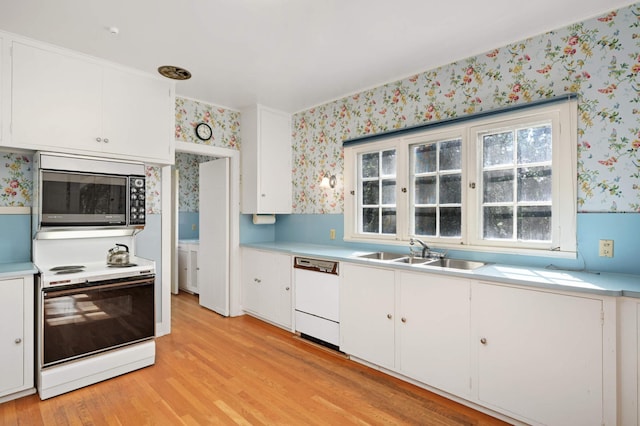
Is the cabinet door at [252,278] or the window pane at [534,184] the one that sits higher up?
the window pane at [534,184]

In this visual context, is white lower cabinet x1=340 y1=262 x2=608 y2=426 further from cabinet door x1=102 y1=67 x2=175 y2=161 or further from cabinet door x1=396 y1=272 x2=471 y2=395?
cabinet door x1=102 y1=67 x2=175 y2=161

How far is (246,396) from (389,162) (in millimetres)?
2407

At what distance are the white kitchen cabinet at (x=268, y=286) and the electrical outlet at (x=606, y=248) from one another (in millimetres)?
2506

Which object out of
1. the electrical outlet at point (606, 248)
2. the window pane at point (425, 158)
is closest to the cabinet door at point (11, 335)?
the window pane at point (425, 158)

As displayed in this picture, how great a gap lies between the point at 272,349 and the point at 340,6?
284 cm

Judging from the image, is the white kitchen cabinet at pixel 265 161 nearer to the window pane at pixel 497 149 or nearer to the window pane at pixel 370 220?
the window pane at pixel 370 220

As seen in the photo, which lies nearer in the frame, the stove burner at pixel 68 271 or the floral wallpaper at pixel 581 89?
the floral wallpaper at pixel 581 89

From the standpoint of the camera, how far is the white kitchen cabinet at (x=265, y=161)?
3898 mm

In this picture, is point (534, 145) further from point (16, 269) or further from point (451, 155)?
point (16, 269)

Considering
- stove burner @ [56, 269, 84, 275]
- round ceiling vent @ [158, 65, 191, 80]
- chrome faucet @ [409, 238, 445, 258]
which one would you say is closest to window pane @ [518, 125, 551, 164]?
chrome faucet @ [409, 238, 445, 258]

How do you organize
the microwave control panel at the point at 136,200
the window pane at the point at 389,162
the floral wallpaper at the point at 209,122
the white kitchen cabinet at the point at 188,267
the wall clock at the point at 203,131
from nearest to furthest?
the microwave control panel at the point at 136,200 < the window pane at the point at 389,162 < the floral wallpaper at the point at 209,122 < the wall clock at the point at 203,131 < the white kitchen cabinet at the point at 188,267

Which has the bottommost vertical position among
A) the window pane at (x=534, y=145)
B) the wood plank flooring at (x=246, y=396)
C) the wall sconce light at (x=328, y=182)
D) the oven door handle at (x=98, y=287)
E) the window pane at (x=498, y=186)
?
the wood plank flooring at (x=246, y=396)

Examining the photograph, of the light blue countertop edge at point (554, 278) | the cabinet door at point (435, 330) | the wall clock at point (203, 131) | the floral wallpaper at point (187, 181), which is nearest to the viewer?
the light blue countertop edge at point (554, 278)

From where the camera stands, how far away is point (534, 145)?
2412 mm
